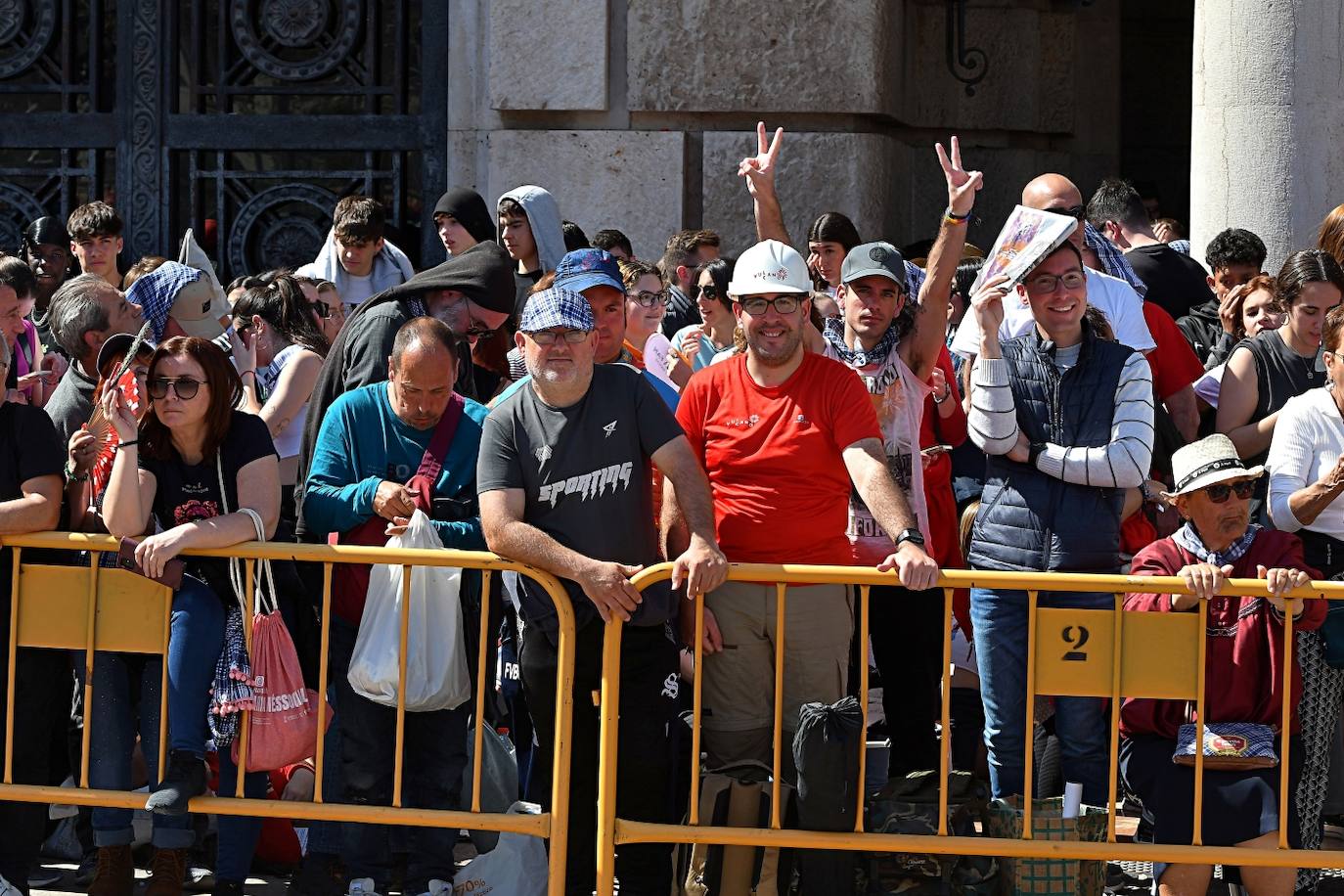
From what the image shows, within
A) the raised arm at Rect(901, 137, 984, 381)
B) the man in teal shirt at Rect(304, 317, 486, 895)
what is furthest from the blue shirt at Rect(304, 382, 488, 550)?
the raised arm at Rect(901, 137, 984, 381)

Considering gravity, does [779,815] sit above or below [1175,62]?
below

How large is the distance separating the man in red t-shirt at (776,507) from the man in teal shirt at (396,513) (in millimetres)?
714

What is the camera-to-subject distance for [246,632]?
564cm

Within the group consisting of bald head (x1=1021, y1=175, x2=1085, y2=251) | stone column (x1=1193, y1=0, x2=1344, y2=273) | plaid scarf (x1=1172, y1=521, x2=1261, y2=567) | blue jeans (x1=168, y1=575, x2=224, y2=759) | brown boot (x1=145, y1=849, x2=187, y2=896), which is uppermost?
stone column (x1=1193, y1=0, x2=1344, y2=273)

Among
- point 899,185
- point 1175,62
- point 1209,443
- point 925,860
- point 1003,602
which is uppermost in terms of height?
point 1175,62

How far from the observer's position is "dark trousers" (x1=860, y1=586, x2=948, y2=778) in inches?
254

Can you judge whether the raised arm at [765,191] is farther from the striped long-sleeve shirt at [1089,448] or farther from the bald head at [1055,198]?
the striped long-sleeve shirt at [1089,448]

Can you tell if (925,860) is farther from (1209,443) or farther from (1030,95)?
(1030,95)

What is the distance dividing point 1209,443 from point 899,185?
509cm

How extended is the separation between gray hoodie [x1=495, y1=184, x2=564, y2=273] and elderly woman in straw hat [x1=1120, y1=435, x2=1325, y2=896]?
337cm

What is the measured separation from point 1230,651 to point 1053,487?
732 millimetres

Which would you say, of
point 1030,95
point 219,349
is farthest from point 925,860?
point 1030,95

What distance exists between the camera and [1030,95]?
36.4ft

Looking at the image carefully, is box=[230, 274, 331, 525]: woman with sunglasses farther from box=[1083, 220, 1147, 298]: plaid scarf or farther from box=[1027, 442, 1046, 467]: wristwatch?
box=[1083, 220, 1147, 298]: plaid scarf
